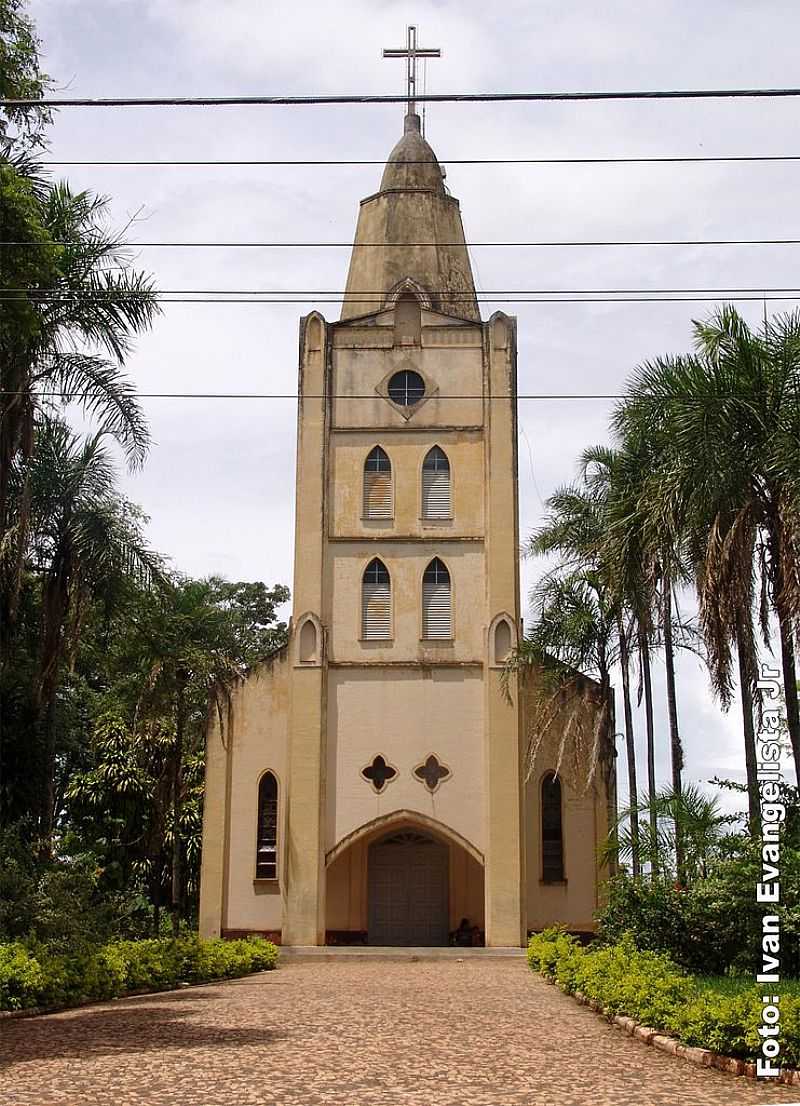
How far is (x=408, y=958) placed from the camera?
2717 cm

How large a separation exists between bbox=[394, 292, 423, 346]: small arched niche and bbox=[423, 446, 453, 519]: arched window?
2.71m

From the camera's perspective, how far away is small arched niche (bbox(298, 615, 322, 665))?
30.2 meters

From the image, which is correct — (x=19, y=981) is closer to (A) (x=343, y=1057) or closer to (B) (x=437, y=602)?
(A) (x=343, y=1057)

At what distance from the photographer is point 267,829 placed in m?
30.5

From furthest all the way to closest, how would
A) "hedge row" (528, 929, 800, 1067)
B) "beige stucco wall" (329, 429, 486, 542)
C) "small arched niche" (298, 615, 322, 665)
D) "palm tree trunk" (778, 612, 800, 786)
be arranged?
"beige stucco wall" (329, 429, 486, 542) < "small arched niche" (298, 615, 322, 665) < "palm tree trunk" (778, 612, 800, 786) < "hedge row" (528, 929, 800, 1067)

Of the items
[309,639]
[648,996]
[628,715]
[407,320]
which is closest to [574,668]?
[628,715]

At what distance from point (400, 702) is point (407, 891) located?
14.5ft

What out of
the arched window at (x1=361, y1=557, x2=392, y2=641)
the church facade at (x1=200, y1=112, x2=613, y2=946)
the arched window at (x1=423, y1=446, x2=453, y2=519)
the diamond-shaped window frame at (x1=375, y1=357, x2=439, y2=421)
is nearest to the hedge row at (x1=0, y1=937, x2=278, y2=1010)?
the church facade at (x1=200, y1=112, x2=613, y2=946)

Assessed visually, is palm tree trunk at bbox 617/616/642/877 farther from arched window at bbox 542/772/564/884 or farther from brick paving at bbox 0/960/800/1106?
brick paving at bbox 0/960/800/1106

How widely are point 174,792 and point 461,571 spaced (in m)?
8.27

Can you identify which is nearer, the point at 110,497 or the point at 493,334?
the point at 110,497

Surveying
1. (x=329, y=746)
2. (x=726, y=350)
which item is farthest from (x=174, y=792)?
(x=726, y=350)

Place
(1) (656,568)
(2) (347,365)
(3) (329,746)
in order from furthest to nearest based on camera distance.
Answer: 1. (2) (347,365)
2. (3) (329,746)
3. (1) (656,568)

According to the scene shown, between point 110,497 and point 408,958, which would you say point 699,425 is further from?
point 408,958
